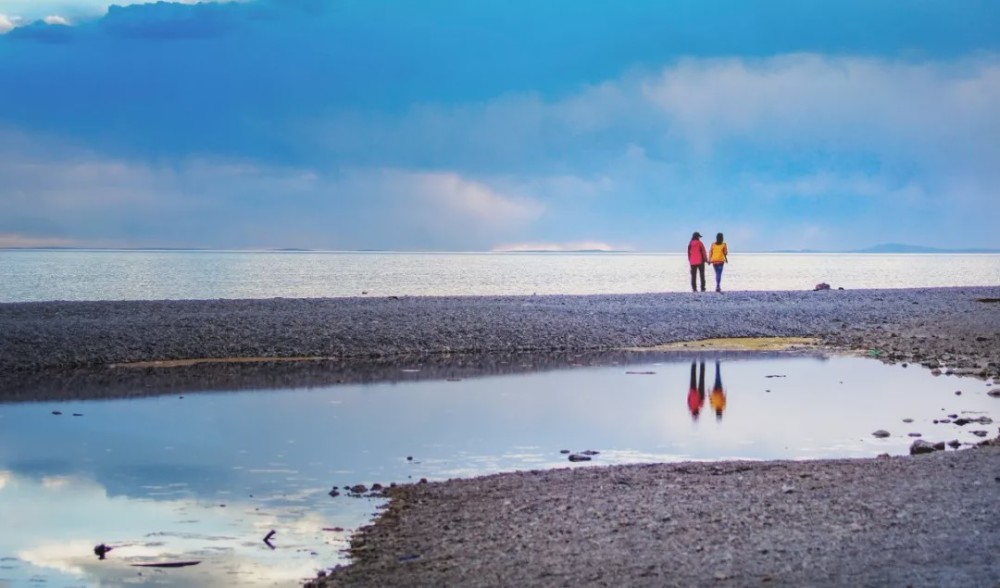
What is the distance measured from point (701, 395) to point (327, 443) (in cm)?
852

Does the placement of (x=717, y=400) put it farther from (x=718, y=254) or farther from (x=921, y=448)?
(x=718, y=254)

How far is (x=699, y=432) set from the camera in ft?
55.4

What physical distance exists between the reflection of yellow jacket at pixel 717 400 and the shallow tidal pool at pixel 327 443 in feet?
0.25

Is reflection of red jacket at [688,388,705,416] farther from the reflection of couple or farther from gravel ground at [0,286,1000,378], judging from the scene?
gravel ground at [0,286,1000,378]

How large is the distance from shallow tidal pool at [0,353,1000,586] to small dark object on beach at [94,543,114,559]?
8 centimetres

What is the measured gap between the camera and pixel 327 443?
16344 millimetres

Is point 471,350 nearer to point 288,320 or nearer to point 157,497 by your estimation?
point 288,320

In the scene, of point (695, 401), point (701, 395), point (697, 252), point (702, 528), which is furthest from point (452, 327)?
point (702, 528)

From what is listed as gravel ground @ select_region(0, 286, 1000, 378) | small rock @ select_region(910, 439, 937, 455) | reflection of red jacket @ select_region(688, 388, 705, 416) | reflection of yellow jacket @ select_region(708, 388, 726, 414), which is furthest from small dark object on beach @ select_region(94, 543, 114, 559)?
gravel ground @ select_region(0, 286, 1000, 378)

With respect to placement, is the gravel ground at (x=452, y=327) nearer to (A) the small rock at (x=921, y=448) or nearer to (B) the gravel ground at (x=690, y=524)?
(B) the gravel ground at (x=690, y=524)

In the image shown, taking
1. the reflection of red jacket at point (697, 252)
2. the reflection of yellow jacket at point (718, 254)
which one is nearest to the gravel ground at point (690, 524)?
the reflection of yellow jacket at point (718, 254)

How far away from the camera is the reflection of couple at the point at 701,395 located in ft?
63.8

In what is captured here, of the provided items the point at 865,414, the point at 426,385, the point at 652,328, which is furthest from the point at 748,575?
the point at 652,328

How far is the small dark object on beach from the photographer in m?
10.3
